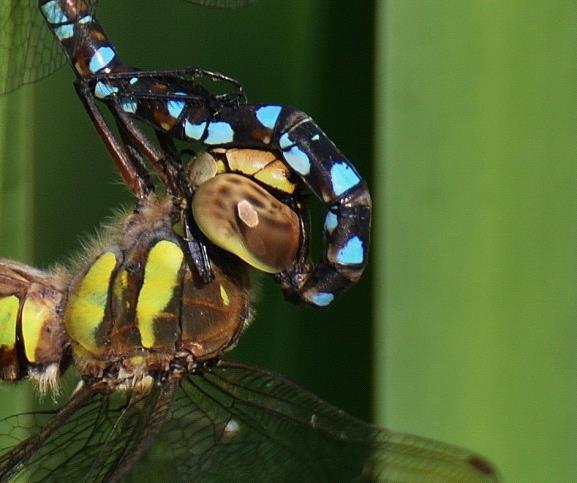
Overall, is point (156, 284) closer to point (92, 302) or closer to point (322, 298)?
point (92, 302)

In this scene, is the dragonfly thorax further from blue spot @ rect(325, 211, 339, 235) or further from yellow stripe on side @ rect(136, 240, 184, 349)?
blue spot @ rect(325, 211, 339, 235)

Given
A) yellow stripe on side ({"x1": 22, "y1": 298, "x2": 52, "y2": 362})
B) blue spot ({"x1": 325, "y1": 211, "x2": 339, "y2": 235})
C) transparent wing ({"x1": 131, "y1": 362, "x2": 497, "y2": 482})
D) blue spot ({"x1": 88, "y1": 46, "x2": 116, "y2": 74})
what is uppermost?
blue spot ({"x1": 88, "y1": 46, "x2": 116, "y2": 74})

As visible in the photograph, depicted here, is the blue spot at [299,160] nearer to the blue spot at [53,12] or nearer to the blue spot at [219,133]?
the blue spot at [219,133]

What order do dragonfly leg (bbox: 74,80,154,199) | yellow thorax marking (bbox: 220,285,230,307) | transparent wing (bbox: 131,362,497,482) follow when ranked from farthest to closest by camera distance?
1. transparent wing (bbox: 131,362,497,482)
2. yellow thorax marking (bbox: 220,285,230,307)
3. dragonfly leg (bbox: 74,80,154,199)

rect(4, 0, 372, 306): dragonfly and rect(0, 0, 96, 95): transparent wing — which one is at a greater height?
rect(0, 0, 96, 95): transparent wing

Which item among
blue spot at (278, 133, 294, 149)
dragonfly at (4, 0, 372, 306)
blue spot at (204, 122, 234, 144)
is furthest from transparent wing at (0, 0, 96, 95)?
blue spot at (278, 133, 294, 149)

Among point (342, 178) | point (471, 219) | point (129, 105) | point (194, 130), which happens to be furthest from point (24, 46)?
point (471, 219)

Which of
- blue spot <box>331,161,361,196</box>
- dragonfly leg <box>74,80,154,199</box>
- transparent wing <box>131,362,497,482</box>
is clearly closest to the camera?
blue spot <box>331,161,361,196</box>

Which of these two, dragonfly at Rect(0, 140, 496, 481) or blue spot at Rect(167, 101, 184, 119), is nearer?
blue spot at Rect(167, 101, 184, 119)
